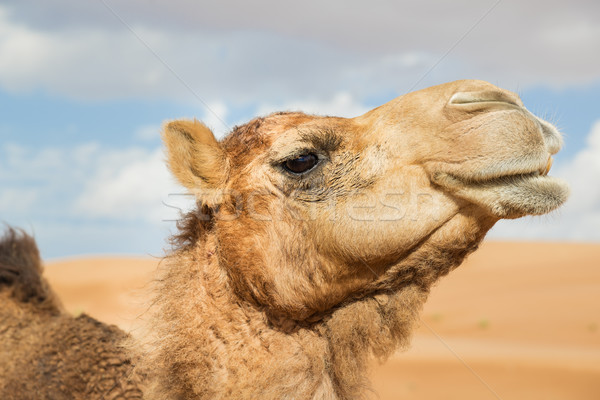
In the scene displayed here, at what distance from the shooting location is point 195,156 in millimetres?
3738

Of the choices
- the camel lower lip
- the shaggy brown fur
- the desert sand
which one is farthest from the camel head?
the shaggy brown fur

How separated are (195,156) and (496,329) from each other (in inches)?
748

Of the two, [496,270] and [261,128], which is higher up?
[496,270]

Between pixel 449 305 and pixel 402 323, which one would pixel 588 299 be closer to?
pixel 449 305

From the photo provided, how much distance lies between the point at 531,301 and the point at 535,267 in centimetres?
1267

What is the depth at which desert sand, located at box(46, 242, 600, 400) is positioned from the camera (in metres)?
13.1

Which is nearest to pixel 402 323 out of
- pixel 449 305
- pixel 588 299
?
pixel 588 299

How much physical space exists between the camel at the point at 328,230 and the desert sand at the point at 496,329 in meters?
0.43

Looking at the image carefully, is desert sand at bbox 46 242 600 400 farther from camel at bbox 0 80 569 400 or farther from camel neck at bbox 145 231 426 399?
camel at bbox 0 80 569 400

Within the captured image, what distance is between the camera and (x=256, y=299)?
3.43 m

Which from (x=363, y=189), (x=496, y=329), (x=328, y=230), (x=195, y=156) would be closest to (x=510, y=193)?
(x=363, y=189)

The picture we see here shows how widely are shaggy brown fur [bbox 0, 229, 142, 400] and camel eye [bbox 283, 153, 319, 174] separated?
5.77 feet

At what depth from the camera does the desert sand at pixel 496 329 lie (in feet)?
43.0

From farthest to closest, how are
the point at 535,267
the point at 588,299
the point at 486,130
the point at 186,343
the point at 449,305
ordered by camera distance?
the point at 535,267, the point at 449,305, the point at 588,299, the point at 186,343, the point at 486,130
